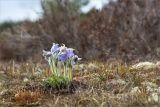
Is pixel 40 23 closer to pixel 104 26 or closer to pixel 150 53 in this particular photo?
pixel 104 26

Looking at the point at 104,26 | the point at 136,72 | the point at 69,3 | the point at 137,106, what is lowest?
the point at 137,106

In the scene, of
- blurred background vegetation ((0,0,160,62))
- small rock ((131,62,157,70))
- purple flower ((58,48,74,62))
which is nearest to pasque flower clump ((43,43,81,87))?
purple flower ((58,48,74,62))

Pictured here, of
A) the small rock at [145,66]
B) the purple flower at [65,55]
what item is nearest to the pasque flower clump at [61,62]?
the purple flower at [65,55]

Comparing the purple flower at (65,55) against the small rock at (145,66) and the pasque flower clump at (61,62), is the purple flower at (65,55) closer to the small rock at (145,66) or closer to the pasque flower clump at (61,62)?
the pasque flower clump at (61,62)

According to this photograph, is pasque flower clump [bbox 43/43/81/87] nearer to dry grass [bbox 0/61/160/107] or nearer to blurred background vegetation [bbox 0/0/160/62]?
dry grass [bbox 0/61/160/107]

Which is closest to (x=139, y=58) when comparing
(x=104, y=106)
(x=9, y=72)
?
(x=9, y=72)
